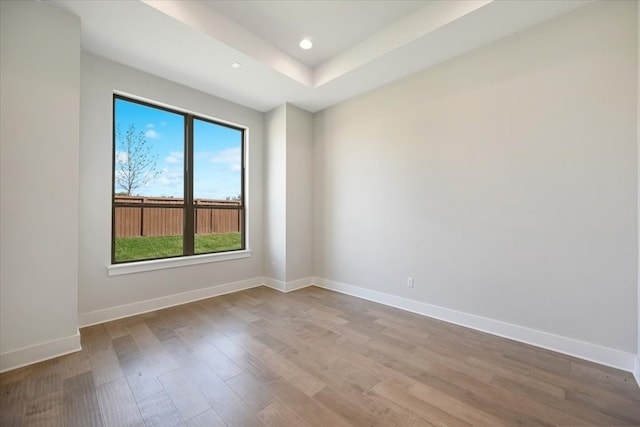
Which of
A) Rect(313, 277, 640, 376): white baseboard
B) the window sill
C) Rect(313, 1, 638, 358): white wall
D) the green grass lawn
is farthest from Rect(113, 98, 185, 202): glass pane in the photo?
Rect(313, 277, 640, 376): white baseboard

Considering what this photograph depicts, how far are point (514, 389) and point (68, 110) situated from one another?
4.12 metres

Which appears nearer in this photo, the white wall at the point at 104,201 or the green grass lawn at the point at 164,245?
the white wall at the point at 104,201

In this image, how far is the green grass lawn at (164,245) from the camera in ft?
10.5

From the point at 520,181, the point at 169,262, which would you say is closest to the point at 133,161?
the point at 169,262

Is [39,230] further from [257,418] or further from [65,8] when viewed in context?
[257,418]

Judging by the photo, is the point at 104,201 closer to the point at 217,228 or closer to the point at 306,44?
the point at 217,228

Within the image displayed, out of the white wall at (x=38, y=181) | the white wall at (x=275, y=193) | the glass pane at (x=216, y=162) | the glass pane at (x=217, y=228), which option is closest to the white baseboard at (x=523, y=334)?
the white wall at (x=275, y=193)

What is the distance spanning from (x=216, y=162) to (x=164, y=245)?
1425mm

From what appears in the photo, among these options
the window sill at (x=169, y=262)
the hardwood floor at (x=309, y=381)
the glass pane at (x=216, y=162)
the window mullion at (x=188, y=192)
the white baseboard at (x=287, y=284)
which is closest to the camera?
the hardwood floor at (x=309, y=381)

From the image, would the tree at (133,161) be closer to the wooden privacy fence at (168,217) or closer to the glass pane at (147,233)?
the wooden privacy fence at (168,217)

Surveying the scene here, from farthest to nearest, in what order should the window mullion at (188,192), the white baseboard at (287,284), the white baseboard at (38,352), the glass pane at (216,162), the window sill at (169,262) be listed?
the white baseboard at (287,284)
the glass pane at (216,162)
the window mullion at (188,192)
the window sill at (169,262)
the white baseboard at (38,352)

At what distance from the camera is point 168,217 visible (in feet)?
11.7

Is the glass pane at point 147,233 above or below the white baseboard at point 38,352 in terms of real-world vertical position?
above

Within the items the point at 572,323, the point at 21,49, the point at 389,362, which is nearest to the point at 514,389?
the point at 389,362
